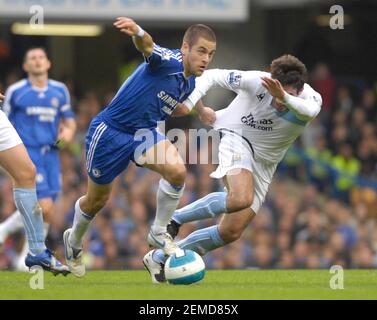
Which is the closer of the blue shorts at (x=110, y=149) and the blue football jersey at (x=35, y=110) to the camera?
the blue shorts at (x=110, y=149)

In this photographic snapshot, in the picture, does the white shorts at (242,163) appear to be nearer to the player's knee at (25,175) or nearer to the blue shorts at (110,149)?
the blue shorts at (110,149)

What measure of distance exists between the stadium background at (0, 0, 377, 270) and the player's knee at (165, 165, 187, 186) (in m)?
6.72

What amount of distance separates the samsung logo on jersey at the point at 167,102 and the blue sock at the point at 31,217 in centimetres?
130

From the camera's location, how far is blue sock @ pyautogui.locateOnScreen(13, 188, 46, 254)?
32.6 ft

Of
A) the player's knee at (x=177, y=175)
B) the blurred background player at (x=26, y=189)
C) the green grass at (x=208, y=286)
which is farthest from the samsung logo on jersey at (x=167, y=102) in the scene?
the green grass at (x=208, y=286)

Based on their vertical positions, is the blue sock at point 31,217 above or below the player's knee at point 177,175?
below

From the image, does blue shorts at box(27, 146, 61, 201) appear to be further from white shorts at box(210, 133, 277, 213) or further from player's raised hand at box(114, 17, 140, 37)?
player's raised hand at box(114, 17, 140, 37)

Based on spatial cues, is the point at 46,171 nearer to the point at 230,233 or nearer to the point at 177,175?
the point at 230,233

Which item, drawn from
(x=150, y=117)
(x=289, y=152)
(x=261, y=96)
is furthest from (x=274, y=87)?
(x=289, y=152)

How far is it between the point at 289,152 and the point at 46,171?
7334 mm

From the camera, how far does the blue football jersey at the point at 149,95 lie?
990 centimetres

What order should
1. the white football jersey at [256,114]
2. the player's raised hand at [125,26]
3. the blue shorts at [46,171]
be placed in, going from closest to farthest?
1. the player's raised hand at [125,26]
2. the white football jersey at [256,114]
3. the blue shorts at [46,171]

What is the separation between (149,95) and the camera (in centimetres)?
990
